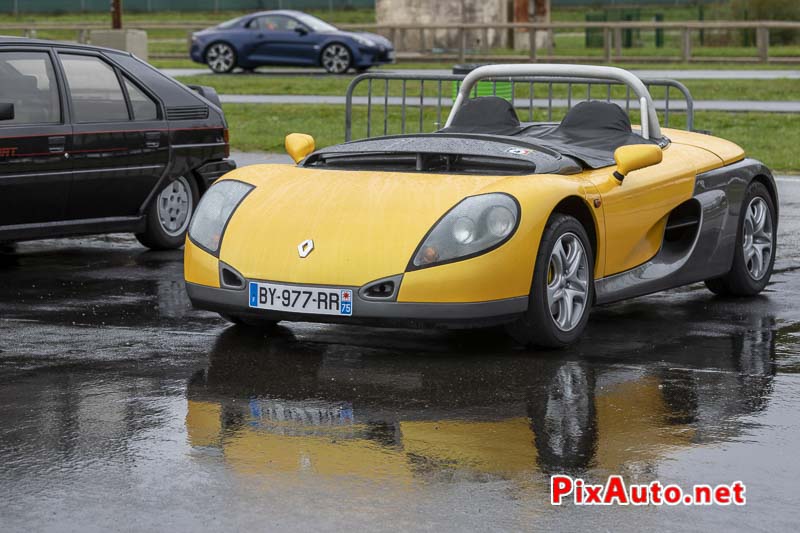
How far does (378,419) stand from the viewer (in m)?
6.08

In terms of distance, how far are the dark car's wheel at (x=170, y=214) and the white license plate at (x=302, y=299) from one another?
3891mm

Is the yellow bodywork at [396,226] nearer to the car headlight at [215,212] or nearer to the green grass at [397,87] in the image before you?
the car headlight at [215,212]

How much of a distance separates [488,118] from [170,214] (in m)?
3.10

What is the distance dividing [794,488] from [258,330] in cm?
349

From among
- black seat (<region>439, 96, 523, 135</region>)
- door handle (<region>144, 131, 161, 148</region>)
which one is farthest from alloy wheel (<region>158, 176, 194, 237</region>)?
black seat (<region>439, 96, 523, 135</region>)

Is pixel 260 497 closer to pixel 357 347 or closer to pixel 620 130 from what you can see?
pixel 357 347

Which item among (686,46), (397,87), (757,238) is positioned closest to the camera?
(757,238)

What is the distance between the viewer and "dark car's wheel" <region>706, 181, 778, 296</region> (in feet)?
29.6

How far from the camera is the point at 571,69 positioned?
9.34 m

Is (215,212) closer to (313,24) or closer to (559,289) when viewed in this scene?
(559,289)

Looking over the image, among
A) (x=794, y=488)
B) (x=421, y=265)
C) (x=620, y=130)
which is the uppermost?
(x=620, y=130)

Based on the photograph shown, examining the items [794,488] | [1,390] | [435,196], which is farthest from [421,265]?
[794,488]

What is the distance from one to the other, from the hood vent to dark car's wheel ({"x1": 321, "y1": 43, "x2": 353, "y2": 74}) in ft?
74.9
